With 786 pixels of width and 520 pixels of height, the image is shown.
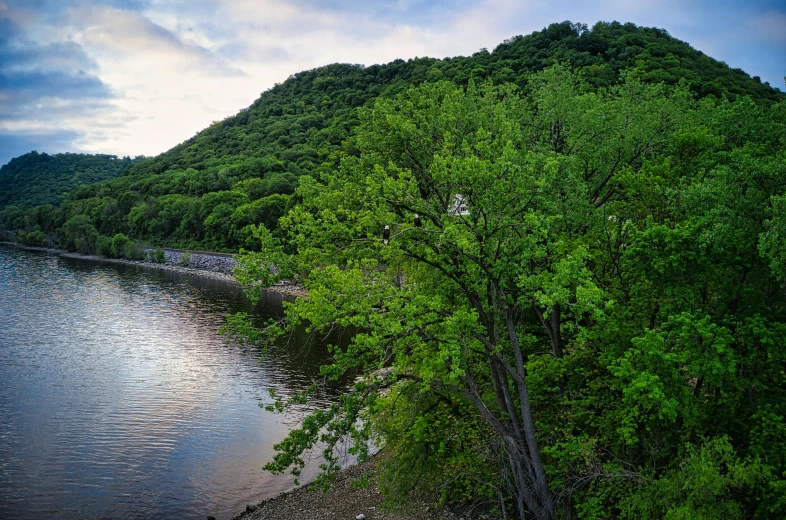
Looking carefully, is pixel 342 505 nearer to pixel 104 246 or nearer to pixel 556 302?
Result: pixel 556 302

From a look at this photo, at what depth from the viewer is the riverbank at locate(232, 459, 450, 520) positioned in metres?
18.2

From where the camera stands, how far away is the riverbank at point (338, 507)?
18.2 meters

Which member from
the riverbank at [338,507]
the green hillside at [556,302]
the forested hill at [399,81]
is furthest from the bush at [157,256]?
the green hillside at [556,302]

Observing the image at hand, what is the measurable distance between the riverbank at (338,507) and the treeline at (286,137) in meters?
23.0

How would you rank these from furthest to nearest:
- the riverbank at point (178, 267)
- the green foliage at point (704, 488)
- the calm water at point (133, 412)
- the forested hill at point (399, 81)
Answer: the riverbank at point (178, 267)
the forested hill at point (399, 81)
the calm water at point (133, 412)
the green foliage at point (704, 488)

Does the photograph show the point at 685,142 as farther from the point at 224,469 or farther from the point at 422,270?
the point at 224,469

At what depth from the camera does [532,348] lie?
18.8 metres

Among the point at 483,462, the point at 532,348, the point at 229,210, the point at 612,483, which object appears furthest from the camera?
the point at 229,210

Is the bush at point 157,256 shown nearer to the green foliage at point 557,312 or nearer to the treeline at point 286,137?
the treeline at point 286,137

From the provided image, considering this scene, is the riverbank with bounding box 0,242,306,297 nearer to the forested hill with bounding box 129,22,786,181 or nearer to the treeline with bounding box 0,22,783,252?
the treeline with bounding box 0,22,783,252

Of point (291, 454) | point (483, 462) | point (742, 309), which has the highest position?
point (742, 309)

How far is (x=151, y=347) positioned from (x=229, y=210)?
6414 cm

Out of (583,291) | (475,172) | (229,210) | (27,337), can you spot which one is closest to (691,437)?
(583,291)

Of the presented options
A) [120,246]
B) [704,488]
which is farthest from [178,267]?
[704,488]
